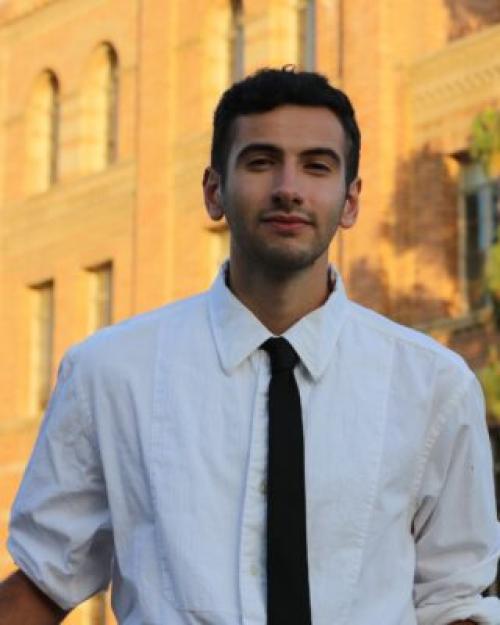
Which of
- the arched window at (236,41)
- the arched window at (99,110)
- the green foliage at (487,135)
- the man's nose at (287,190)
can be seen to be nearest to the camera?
the man's nose at (287,190)

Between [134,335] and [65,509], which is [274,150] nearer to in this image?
[134,335]

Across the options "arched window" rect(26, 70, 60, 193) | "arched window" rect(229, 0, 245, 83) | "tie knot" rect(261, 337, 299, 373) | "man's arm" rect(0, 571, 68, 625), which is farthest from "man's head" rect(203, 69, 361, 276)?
"arched window" rect(26, 70, 60, 193)

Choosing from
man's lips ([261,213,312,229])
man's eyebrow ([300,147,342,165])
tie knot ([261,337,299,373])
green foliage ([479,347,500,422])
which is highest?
man's eyebrow ([300,147,342,165])

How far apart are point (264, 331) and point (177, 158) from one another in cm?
2624

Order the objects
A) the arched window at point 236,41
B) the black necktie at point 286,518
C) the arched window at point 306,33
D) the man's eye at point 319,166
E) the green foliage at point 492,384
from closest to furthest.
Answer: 1. the black necktie at point 286,518
2. the man's eye at point 319,166
3. the green foliage at point 492,384
4. the arched window at point 306,33
5. the arched window at point 236,41

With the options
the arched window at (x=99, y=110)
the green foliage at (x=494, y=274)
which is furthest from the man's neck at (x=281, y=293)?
the arched window at (x=99, y=110)

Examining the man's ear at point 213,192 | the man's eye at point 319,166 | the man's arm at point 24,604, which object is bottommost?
the man's arm at point 24,604

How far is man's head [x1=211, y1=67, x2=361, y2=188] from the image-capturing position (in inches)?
151

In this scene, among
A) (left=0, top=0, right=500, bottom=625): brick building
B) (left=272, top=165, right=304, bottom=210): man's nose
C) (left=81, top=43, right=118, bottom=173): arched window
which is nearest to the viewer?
(left=272, top=165, right=304, bottom=210): man's nose

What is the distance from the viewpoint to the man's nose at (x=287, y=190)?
371cm

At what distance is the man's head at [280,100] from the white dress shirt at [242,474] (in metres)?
0.27

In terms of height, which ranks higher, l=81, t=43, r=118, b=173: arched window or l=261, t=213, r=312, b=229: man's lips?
l=81, t=43, r=118, b=173: arched window

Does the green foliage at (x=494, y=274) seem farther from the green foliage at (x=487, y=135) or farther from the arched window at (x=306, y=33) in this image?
the arched window at (x=306, y=33)

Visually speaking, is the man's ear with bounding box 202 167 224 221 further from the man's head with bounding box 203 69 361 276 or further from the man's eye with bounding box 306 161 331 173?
the man's eye with bounding box 306 161 331 173
